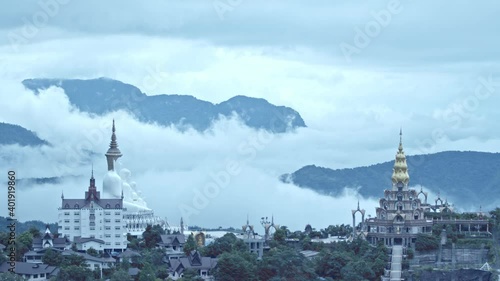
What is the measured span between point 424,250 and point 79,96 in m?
101

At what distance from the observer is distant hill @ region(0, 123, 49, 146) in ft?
457

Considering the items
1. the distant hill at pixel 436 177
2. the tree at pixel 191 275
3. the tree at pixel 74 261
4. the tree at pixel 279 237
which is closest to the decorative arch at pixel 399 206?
the tree at pixel 279 237

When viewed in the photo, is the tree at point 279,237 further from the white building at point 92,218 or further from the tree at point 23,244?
the tree at point 23,244

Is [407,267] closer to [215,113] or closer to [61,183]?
[61,183]

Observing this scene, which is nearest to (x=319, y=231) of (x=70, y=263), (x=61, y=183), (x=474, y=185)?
(x=70, y=263)

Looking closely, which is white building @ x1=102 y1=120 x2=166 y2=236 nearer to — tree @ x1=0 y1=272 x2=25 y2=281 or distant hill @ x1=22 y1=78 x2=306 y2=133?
tree @ x1=0 y1=272 x2=25 y2=281

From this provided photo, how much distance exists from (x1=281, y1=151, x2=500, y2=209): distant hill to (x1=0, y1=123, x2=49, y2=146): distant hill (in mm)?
29571

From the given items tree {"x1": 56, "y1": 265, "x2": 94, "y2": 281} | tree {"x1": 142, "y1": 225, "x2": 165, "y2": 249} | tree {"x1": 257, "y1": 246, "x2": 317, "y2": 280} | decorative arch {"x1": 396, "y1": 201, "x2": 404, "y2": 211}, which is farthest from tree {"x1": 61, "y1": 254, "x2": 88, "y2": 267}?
decorative arch {"x1": 396, "y1": 201, "x2": 404, "y2": 211}

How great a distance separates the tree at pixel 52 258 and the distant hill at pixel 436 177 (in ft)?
244

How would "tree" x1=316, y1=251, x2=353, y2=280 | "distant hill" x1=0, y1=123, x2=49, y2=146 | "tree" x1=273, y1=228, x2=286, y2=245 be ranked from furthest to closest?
"distant hill" x1=0, y1=123, x2=49, y2=146
"tree" x1=273, y1=228, x2=286, y2=245
"tree" x1=316, y1=251, x2=353, y2=280

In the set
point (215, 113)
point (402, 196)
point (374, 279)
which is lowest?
point (374, 279)

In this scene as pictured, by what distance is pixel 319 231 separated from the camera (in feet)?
307

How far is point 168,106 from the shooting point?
18225 centimetres

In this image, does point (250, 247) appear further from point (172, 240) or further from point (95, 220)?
point (95, 220)
